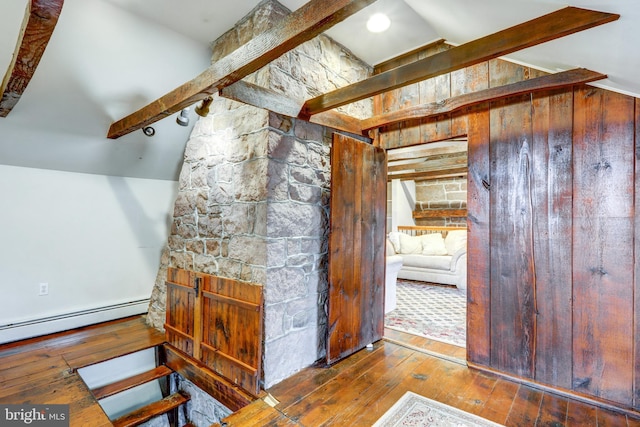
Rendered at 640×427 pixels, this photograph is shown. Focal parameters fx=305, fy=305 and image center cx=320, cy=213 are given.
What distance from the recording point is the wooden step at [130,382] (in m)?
2.57

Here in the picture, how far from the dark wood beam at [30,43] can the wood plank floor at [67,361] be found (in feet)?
6.55

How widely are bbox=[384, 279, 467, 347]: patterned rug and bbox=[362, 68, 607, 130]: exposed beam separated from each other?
6.92ft

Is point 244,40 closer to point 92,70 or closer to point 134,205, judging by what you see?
point 92,70

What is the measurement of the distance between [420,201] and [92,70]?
21.5 feet

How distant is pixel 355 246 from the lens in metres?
2.63

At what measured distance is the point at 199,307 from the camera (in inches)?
102

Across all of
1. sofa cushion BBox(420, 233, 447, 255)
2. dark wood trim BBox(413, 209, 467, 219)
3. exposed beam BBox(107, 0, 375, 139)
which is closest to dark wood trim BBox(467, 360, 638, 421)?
exposed beam BBox(107, 0, 375, 139)

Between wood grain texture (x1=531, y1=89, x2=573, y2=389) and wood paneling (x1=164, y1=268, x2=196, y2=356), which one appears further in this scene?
wood paneling (x1=164, y1=268, x2=196, y2=356)

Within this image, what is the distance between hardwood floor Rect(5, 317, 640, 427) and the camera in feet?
5.89

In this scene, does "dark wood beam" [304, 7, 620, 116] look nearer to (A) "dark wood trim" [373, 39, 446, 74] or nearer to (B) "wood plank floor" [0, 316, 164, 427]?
(A) "dark wood trim" [373, 39, 446, 74]

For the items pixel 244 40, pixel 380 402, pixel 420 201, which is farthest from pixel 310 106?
pixel 420 201

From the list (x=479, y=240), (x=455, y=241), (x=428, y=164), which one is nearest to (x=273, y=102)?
(x=479, y=240)

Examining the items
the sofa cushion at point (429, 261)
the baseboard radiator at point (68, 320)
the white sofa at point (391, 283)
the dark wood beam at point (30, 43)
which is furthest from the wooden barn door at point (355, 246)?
the sofa cushion at point (429, 261)

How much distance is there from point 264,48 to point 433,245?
→ 5.25 metres
